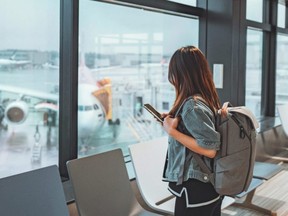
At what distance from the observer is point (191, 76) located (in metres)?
1.89

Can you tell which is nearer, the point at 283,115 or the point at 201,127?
the point at 201,127

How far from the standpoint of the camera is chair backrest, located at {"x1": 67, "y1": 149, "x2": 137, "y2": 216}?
2285 millimetres

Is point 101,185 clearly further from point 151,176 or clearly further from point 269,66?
point 269,66

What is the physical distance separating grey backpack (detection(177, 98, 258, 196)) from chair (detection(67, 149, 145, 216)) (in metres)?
0.74

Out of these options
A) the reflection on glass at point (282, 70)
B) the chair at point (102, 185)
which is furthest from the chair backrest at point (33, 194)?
the reflection on glass at point (282, 70)

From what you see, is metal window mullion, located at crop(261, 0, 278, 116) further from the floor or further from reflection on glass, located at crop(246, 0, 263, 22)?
the floor

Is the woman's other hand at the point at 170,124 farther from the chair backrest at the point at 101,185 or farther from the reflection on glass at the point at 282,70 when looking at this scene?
the reflection on glass at the point at 282,70

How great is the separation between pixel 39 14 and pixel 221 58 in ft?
7.60

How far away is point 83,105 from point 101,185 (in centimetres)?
98

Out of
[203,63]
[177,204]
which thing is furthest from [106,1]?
[177,204]

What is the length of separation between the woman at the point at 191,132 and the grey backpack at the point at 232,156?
3 cm

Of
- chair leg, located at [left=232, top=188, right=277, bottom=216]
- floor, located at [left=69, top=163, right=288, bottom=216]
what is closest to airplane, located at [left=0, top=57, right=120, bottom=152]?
floor, located at [left=69, top=163, right=288, bottom=216]

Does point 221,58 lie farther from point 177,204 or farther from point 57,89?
point 177,204

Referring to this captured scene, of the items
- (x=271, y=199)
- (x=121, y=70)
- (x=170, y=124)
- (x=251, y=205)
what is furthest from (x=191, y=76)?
(x=271, y=199)
